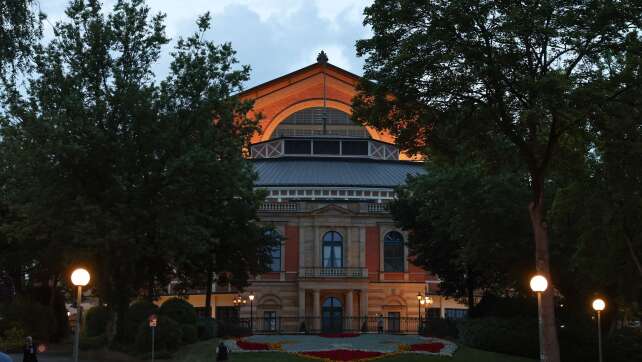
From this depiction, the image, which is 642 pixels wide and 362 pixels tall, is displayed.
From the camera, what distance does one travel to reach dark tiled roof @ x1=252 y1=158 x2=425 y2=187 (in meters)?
68.4

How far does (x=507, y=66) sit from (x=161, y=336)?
2096cm

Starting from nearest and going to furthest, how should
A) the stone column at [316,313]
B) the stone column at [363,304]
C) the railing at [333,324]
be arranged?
the railing at [333,324] < the stone column at [316,313] < the stone column at [363,304]

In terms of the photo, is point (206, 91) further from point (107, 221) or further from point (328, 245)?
point (328, 245)

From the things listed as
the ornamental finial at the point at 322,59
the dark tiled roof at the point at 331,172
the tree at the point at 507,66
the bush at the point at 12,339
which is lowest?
the bush at the point at 12,339

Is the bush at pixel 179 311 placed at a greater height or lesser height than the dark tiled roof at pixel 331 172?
lesser

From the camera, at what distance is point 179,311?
4166 centimetres

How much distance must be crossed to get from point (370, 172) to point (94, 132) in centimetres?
4230

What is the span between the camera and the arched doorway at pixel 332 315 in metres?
62.9

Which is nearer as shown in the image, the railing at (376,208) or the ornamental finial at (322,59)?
the railing at (376,208)

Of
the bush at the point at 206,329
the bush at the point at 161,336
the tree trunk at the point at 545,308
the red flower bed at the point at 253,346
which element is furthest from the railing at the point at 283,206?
the tree trunk at the point at 545,308

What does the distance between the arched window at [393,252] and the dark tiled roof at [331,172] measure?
193 inches

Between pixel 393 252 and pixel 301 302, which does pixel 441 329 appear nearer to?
pixel 301 302

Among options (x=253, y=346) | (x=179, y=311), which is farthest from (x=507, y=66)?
(x=179, y=311)

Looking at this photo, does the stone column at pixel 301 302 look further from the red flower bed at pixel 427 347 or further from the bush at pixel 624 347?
the bush at pixel 624 347
